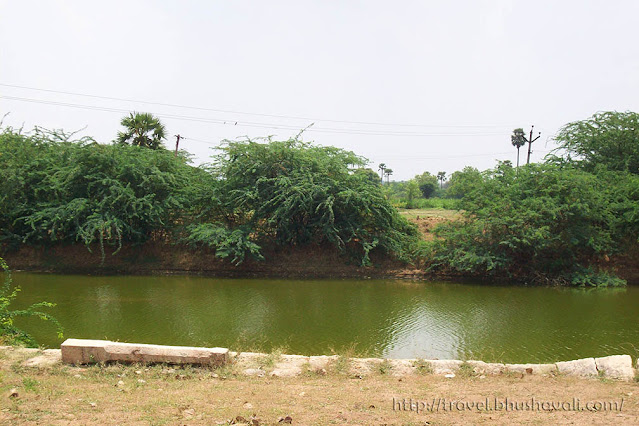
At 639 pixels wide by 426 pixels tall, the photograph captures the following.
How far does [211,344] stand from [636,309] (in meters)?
10.9

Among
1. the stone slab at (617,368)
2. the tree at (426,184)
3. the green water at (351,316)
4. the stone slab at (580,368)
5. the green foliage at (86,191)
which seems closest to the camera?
the stone slab at (617,368)

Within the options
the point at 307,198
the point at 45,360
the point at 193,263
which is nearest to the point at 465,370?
the point at 45,360

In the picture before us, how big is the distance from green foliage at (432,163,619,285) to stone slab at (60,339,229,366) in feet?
38.8

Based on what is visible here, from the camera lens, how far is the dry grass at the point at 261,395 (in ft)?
13.6

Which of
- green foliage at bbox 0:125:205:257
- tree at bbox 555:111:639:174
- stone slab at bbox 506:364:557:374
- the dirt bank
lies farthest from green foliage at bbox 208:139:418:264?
stone slab at bbox 506:364:557:374

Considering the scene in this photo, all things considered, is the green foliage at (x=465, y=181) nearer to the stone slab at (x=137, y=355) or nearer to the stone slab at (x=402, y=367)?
the stone slab at (x=402, y=367)

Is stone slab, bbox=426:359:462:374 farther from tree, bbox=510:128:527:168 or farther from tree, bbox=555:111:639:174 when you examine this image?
tree, bbox=510:128:527:168

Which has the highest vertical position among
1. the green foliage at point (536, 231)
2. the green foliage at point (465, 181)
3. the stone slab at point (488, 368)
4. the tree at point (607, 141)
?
the tree at point (607, 141)

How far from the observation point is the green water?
Result: 28.5 feet

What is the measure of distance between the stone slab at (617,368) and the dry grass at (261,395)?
11.3 inches

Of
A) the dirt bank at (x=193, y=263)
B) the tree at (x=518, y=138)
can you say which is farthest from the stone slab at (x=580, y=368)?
the tree at (x=518, y=138)

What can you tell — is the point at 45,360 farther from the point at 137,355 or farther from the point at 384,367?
the point at 384,367

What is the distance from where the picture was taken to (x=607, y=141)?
18609 millimetres

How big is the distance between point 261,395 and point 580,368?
410 centimetres
